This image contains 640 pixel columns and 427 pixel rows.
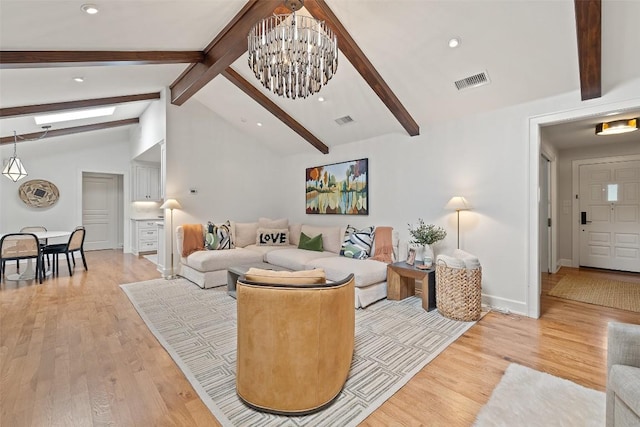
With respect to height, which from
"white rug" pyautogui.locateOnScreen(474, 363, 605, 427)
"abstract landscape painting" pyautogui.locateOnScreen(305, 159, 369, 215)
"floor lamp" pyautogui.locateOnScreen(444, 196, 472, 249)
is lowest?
"white rug" pyautogui.locateOnScreen(474, 363, 605, 427)

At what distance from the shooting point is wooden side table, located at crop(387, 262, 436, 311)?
134 inches

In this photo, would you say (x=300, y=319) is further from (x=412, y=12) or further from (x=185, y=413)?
(x=412, y=12)

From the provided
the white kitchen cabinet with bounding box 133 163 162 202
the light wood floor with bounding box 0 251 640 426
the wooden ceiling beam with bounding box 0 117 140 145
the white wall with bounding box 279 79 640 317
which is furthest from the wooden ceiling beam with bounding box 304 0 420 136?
the white kitchen cabinet with bounding box 133 163 162 202

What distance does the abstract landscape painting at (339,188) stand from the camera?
5.00 m

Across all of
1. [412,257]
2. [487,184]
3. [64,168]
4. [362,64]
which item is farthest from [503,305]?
[64,168]

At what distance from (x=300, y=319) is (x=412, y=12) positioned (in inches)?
108

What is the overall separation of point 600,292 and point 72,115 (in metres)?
8.96

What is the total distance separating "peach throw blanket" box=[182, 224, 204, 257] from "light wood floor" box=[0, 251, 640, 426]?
4.49ft

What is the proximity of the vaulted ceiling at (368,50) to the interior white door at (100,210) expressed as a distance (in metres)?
3.76

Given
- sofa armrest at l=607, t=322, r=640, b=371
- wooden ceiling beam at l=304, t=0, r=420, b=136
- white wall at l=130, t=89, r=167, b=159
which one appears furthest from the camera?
white wall at l=130, t=89, r=167, b=159

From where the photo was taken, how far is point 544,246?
17.0 feet

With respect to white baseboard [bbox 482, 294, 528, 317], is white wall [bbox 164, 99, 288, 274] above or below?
above

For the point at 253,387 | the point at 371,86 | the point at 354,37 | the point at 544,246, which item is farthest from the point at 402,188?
the point at 253,387

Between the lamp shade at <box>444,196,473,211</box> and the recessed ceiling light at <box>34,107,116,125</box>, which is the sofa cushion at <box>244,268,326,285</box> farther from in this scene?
the recessed ceiling light at <box>34,107,116,125</box>
